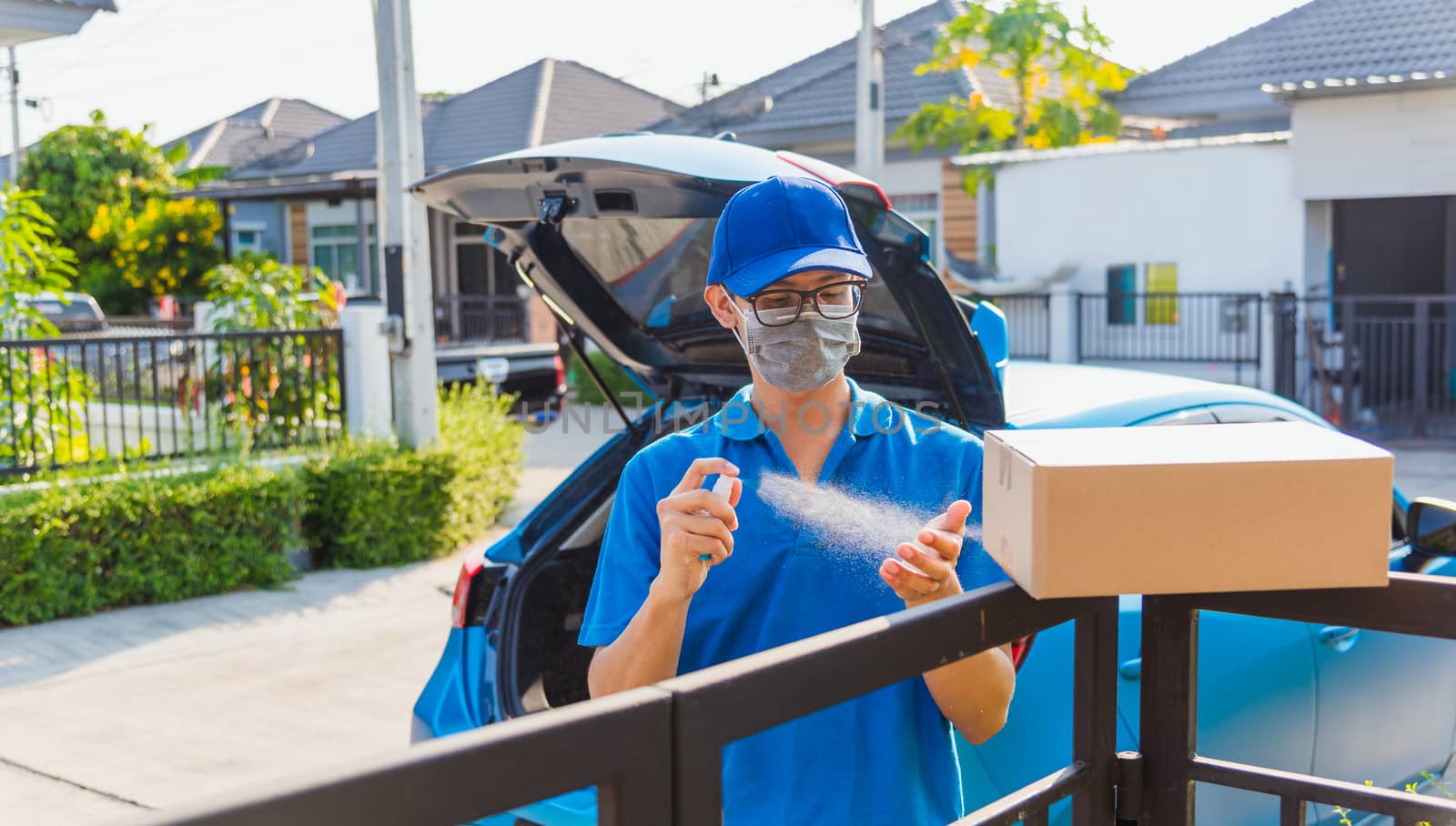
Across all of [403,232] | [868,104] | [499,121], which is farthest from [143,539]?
[499,121]

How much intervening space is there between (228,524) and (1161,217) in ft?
40.5

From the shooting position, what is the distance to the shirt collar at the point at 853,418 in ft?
7.19

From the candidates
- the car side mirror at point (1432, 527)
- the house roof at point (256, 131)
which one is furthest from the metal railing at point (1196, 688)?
the house roof at point (256, 131)

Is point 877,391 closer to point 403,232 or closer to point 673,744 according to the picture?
point 673,744

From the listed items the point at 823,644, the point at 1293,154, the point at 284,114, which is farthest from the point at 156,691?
the point at 284,114

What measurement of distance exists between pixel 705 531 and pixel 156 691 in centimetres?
A: 479

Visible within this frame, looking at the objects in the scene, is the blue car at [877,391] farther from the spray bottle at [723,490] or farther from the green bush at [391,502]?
the green bush at [391,502]

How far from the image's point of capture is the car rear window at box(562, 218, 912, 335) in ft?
10.0

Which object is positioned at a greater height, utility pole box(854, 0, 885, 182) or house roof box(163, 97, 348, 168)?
house roof box(163, 97, 348, 168)

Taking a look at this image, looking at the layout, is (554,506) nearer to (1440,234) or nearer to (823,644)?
(823,644)

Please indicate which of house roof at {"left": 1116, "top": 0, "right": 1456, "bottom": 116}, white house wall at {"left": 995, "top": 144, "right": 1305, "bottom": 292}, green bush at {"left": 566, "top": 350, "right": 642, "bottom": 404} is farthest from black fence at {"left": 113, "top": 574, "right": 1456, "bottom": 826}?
house roof at {"left": 1116, "top": 0, "right": 1456, "bottom": 116}

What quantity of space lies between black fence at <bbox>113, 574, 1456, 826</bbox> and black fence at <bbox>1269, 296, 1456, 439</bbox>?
40.3ft

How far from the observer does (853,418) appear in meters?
2.21

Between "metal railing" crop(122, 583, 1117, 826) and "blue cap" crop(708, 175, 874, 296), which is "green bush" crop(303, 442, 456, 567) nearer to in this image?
"blue cap" crop(708, 175, 874, 296)
